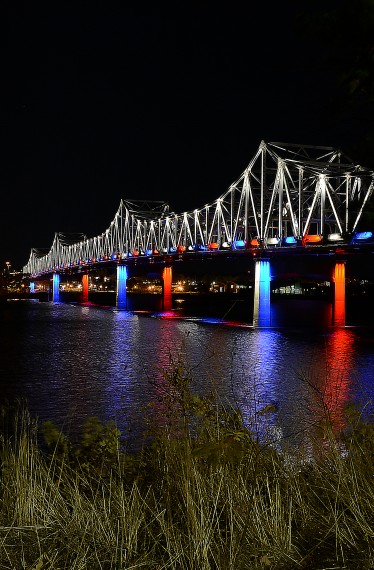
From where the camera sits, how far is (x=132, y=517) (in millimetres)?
4613

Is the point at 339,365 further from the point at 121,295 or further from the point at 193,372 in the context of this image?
the point at 121,295

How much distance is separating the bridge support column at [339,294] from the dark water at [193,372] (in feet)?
34.6

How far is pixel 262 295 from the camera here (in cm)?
6103

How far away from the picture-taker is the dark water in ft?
52.7

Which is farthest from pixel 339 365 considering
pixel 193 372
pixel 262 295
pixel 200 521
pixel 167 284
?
pixel 167 284

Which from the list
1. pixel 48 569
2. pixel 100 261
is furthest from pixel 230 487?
pixel 100 261

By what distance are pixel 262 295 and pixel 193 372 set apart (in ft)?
111

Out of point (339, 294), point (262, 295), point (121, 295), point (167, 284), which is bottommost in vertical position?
point (121, 295)

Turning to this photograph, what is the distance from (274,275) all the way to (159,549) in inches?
2384

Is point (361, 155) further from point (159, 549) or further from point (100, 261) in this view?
point (100, 261)

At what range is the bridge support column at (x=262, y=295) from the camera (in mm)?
60875

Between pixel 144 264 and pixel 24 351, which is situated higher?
Answer: pixel 144 264

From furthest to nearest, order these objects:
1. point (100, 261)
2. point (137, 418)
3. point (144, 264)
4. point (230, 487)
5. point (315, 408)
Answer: point (100, 261)
point (144, 264)
point (315, 408)
point (137, 418)
point (230, 487)

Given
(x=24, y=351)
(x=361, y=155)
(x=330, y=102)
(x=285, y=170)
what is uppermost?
(x=285, y=170)
